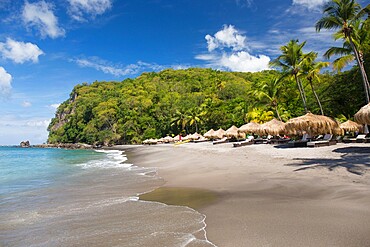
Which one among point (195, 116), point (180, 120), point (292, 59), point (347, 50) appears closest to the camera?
point (347, 50)

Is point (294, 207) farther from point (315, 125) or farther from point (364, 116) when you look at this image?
point (315, 125)

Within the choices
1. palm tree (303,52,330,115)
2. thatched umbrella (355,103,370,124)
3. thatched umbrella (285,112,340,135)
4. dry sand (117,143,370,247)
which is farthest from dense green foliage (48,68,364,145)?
dry sand (117,143,370,247)

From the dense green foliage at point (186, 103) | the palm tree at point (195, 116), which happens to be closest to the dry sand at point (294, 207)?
the dense green foliage at point (186, 103)

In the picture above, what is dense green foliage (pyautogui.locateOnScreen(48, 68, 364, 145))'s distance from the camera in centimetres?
2738

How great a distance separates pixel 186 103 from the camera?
6216 cm

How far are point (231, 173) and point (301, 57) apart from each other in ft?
57.4

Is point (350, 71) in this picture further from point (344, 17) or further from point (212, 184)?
point (212, 184)

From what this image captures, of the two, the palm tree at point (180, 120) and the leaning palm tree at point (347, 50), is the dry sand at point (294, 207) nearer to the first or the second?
the leaning palm tree at point (347, 50)

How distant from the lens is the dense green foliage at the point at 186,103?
27.4m

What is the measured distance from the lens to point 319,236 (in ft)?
11.0

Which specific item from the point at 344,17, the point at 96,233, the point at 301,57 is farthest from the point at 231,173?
the point at 301,57

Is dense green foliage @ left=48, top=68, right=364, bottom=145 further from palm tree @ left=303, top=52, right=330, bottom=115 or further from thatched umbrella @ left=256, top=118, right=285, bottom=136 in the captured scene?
thatched umbrella @ left=256, top=118, right=285, bottom=136

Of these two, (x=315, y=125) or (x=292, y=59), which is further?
(x=292, y=59)

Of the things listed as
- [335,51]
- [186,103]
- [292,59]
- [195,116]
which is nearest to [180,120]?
[195,116]
